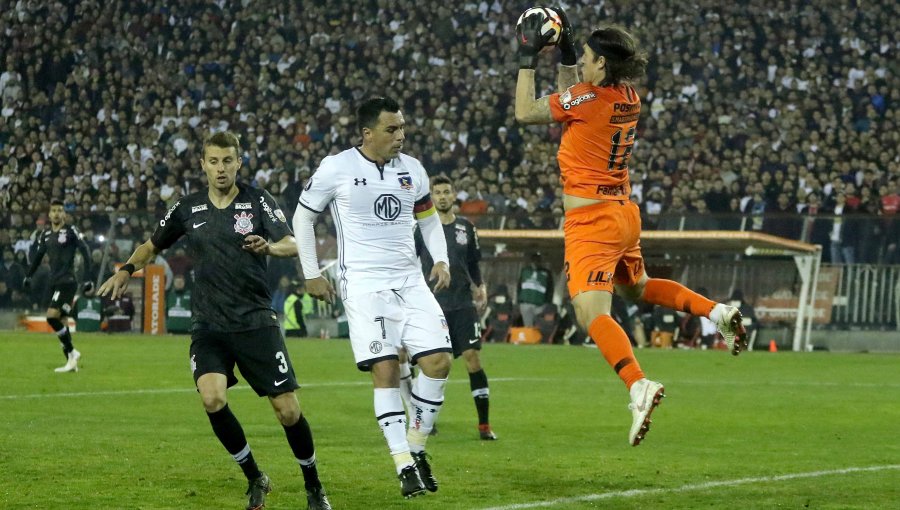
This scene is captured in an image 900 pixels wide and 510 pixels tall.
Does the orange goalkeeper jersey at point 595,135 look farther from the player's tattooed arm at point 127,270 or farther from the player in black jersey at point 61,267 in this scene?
the player in black jersey at point 61,267

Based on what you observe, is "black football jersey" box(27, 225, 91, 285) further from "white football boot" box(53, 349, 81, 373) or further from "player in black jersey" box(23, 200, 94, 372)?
"white football boot" box(53, 349, 81, 373)

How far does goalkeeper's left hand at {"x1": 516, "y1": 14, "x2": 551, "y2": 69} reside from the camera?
8266 mm

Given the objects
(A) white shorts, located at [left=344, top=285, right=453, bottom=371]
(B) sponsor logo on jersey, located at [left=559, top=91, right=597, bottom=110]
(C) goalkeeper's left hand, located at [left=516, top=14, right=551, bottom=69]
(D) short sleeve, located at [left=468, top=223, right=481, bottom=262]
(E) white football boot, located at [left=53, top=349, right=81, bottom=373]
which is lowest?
(E) white football boot, located at [left=53, top=349, right=81, bottom=373]

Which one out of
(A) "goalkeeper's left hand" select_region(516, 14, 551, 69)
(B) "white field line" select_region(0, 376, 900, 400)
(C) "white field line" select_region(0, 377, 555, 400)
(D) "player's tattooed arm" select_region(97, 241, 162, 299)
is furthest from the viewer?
(B) "white field line" select_region(0, 376, 900, 400)

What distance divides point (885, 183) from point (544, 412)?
50.5 feet

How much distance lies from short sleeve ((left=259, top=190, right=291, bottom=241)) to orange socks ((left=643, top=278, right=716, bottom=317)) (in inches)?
96.2

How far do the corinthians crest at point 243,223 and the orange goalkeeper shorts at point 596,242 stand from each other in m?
1.98

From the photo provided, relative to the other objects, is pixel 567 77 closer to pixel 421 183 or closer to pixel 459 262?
pixel 421 183

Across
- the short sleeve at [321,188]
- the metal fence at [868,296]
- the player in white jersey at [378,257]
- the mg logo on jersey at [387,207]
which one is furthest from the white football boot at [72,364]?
the metal fence at [868,296]

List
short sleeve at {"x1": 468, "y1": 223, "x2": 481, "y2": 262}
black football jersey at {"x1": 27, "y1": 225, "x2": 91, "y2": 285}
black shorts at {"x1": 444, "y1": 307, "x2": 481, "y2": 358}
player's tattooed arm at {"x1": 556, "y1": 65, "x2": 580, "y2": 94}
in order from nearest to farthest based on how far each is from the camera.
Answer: player's tattooed arm at {"x1": 556, "y1": 65, "x2": 580, "y2": 94}
black shorts at {"x1": 444, "y1": 307, "x2": 481, "y2": 358}
short sleeve at {"x1": 468, "y1": 223, "x2": 481, "y2": 262}
black football jersey at {"x1": 27, "y1": 225, "x2": 91, "y2": 285}

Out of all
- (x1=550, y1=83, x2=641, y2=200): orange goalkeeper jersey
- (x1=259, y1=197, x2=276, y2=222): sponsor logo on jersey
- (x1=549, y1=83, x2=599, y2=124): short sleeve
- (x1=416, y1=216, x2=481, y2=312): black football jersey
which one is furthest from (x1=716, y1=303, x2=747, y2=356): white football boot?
(x1=416, y1=216, x2=481, y2=312): black football jersey

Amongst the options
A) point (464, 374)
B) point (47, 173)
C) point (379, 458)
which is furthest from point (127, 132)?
point (379, 458)

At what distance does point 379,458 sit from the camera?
1057cm

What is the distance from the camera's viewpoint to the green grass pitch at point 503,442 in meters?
8.56
